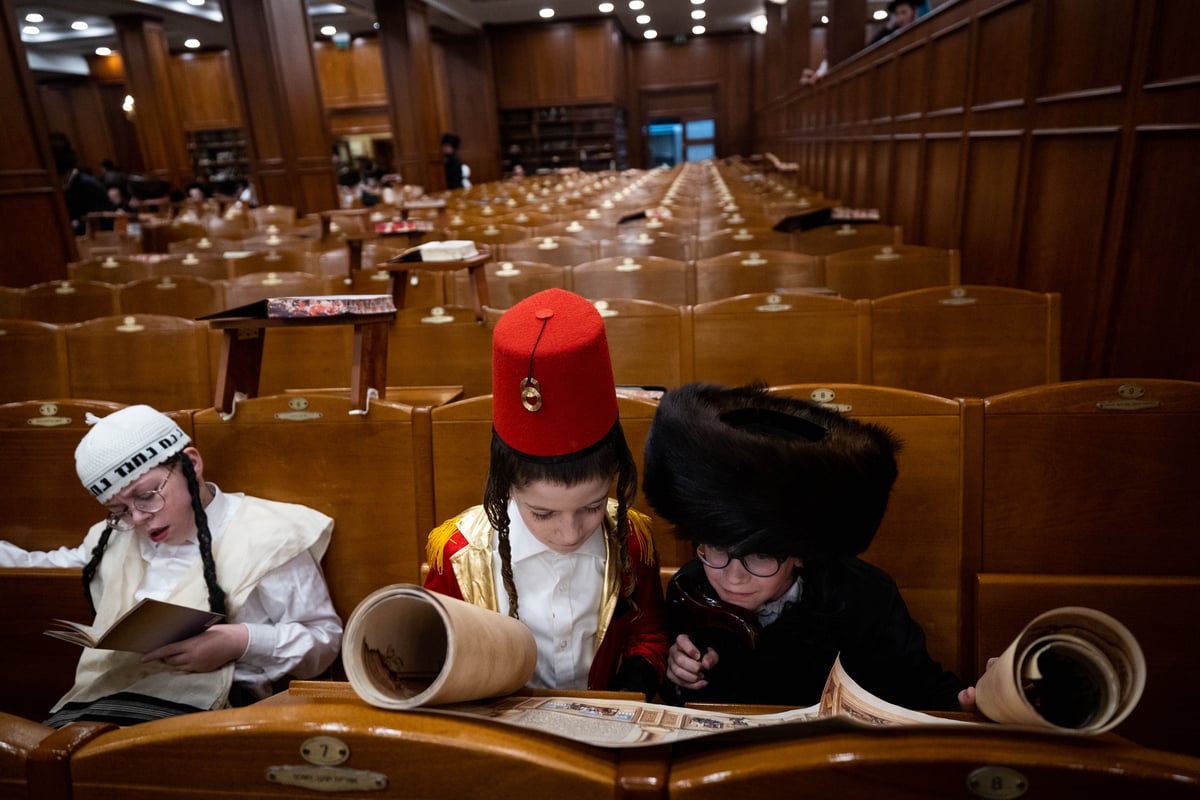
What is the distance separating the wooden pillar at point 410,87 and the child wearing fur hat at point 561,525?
12740 mm

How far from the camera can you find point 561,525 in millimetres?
991

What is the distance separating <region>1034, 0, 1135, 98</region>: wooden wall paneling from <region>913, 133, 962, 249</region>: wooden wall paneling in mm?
1038

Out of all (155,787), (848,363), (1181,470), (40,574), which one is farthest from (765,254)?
(155,787)

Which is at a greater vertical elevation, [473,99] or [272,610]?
[473,99]

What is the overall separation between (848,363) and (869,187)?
13.8 ft

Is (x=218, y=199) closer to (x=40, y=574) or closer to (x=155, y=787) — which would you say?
(x=40, y=574)

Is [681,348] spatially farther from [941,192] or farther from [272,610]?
[941,192]

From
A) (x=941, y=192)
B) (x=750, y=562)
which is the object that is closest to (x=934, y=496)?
(x=750, y=562)

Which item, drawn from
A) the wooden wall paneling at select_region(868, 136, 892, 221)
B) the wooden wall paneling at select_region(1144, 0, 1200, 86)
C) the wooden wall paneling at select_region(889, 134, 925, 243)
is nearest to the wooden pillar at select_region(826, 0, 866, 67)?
the wooden wall paneling at select_region(868, 136, 892, 221)

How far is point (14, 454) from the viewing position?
71.2 inches

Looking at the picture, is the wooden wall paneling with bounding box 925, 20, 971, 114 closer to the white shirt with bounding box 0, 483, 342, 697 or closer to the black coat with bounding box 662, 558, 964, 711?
the black coat with bounding box 662, 558, 964, 711

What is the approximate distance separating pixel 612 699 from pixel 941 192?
4.15 m

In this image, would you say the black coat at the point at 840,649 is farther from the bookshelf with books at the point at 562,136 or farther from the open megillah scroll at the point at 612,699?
the bookshelf with books at the point at 562,136

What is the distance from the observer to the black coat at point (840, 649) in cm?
105
